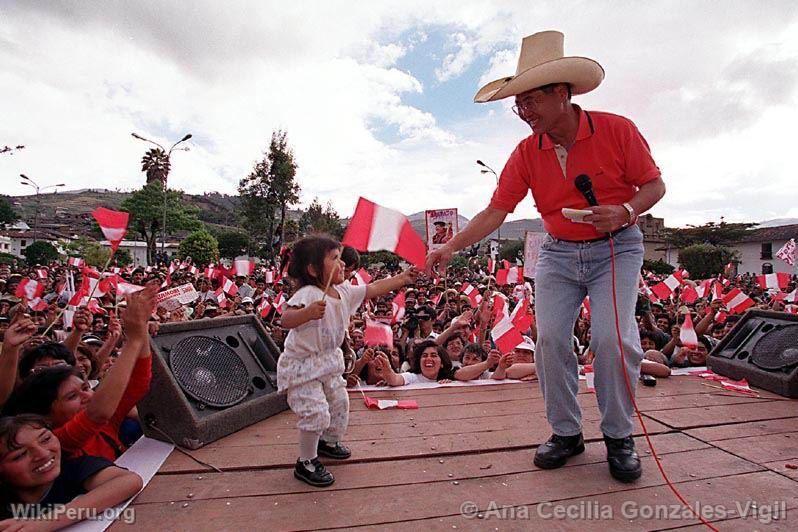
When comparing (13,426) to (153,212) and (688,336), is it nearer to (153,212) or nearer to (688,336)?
(688,336)

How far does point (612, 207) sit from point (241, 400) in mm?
2353

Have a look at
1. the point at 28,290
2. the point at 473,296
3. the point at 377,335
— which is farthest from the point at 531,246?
the point at 28,290

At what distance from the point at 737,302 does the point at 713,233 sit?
1964 inches

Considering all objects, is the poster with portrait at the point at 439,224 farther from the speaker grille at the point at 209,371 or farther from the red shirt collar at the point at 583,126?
the red shirt collar at the point at 583,126

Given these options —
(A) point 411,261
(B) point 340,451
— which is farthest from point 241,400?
(A) point 411,261

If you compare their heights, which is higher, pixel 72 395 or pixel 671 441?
pixel 72 395

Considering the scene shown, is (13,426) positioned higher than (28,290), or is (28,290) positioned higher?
(28,290)

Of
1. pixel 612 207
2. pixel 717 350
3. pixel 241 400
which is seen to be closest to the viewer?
pixel 612 207

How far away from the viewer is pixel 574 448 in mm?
2457

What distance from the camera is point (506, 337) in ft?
14.9

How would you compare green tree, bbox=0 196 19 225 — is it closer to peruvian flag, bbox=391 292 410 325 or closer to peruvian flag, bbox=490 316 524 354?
peruvian flag, bbox=391 292 410 325

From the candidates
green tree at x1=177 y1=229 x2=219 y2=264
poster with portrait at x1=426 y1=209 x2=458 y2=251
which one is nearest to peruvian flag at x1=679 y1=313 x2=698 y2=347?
poster with portrait at x1=426 y1=209 x2=458 y2=251

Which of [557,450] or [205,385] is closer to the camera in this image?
[557,450]

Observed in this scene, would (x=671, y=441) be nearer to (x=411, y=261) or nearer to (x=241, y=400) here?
(x=411, y=261)
